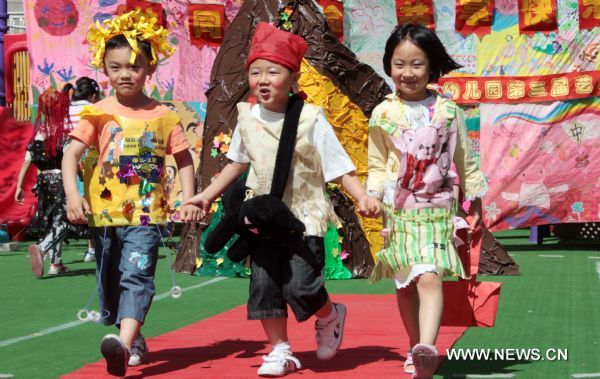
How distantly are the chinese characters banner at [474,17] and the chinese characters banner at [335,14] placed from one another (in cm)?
141

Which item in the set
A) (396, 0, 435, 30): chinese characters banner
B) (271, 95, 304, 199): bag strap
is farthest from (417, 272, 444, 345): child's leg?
(396, 0, 435, 30): chinese characters banner

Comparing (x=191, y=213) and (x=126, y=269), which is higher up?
(x=191, y=213)

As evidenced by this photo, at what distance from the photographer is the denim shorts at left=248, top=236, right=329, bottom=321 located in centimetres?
516

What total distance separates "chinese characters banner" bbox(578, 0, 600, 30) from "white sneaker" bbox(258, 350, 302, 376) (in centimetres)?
900

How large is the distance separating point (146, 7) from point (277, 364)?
33.1ft

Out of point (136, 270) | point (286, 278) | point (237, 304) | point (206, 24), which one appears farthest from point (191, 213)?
point (206, 24)

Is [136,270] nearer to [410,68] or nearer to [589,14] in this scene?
[410,68]

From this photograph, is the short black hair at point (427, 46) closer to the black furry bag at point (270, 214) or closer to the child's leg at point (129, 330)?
the black furry bag at point (270, 214)

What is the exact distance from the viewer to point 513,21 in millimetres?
13109

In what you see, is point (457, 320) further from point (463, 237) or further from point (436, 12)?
point (436, 12)

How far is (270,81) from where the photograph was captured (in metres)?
5.22

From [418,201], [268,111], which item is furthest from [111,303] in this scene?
[418,201]

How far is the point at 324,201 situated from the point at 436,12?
8356 millimetres

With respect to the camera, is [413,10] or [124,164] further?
[413,10]
